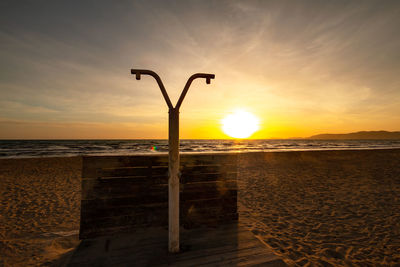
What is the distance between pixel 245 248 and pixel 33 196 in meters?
8.80

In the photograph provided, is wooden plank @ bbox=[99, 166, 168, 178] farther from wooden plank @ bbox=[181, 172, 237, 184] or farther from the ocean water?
the ocean water

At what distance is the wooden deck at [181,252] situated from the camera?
2551 mm

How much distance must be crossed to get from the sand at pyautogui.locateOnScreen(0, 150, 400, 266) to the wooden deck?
22.1 inches

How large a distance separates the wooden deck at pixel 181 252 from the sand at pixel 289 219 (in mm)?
563

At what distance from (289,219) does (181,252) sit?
12.7 feet

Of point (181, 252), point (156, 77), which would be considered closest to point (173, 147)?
point (156, 77)

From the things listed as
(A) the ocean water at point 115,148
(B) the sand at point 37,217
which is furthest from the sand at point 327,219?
(A) the ocean water at point 115,148

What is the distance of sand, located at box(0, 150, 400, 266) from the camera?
11.4 feet

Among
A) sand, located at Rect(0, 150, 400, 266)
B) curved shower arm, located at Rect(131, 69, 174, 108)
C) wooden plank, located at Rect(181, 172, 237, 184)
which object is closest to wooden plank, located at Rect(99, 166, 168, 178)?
wooden plank, located at Rect(181, 172, 237, 184)

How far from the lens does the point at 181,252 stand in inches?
109

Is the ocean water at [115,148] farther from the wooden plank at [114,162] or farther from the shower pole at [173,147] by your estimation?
the shower pole at [173,147]

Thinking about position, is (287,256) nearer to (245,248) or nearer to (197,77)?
(245,248)

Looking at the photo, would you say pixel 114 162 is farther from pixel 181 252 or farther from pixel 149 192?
pixel 181 252

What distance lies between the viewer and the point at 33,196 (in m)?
7.57
